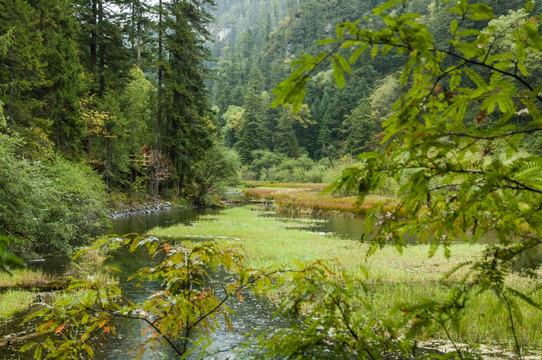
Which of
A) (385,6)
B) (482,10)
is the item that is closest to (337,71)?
(385,6)

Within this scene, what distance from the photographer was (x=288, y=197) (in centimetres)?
3319

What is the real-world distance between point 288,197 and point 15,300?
89.6ft

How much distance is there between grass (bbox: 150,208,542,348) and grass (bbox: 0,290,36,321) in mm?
4375

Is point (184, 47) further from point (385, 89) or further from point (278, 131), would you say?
point (278, 131)

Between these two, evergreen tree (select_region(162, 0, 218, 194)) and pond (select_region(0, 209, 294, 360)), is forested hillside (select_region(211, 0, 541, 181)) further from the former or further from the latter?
pond (select_region(0, 209, 294, 360))

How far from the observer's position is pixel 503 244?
5.94 feet

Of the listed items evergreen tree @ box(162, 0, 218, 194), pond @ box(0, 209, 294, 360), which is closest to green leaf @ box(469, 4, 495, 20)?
pond @ box(0, 209, 294, 360)

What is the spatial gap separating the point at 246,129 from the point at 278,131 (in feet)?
30.1

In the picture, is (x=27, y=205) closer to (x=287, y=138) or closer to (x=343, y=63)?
(x=343, y=63)

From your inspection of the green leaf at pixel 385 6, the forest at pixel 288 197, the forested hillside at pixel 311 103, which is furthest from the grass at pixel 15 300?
the forested hillside at pixel 311 103

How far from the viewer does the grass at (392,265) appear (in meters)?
5.82

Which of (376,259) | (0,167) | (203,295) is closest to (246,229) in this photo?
(376,259)

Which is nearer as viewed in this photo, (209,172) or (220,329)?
(220,329)

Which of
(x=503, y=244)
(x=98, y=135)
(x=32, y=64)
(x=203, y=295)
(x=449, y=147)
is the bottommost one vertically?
(x=203, y=295)
